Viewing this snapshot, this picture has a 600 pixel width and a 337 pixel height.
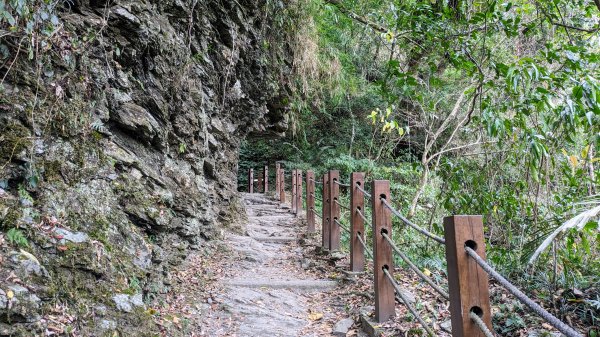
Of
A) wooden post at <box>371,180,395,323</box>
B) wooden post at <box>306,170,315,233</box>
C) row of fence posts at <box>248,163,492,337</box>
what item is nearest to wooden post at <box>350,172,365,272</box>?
row of fence posts at <box>248,163,492,337</box>

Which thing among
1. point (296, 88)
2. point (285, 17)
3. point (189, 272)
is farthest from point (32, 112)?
point (296, 88)

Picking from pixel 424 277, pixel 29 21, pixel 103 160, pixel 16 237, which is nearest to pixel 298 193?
pixel 103 160

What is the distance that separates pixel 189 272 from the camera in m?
4.51

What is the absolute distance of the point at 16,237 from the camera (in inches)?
89.0

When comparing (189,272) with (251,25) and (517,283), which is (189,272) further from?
(251,25)

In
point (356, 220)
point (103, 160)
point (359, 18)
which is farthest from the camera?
point (359, 18)

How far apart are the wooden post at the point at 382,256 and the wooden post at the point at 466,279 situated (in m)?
1.46

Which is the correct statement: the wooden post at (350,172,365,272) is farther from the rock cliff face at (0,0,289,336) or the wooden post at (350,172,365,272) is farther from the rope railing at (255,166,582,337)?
the rock cliff face at (0,0,289,336)

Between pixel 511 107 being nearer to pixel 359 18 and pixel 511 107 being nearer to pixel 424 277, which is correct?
pixel 424 277

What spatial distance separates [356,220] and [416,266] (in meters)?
0.90

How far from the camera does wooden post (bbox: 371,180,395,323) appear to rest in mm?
3189

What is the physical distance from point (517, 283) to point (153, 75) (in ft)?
14.8

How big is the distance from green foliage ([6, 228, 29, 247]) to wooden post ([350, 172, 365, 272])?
9.60 feet

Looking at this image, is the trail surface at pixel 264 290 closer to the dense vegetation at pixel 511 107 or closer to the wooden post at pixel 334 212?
the wooden post at pixel 334 212
